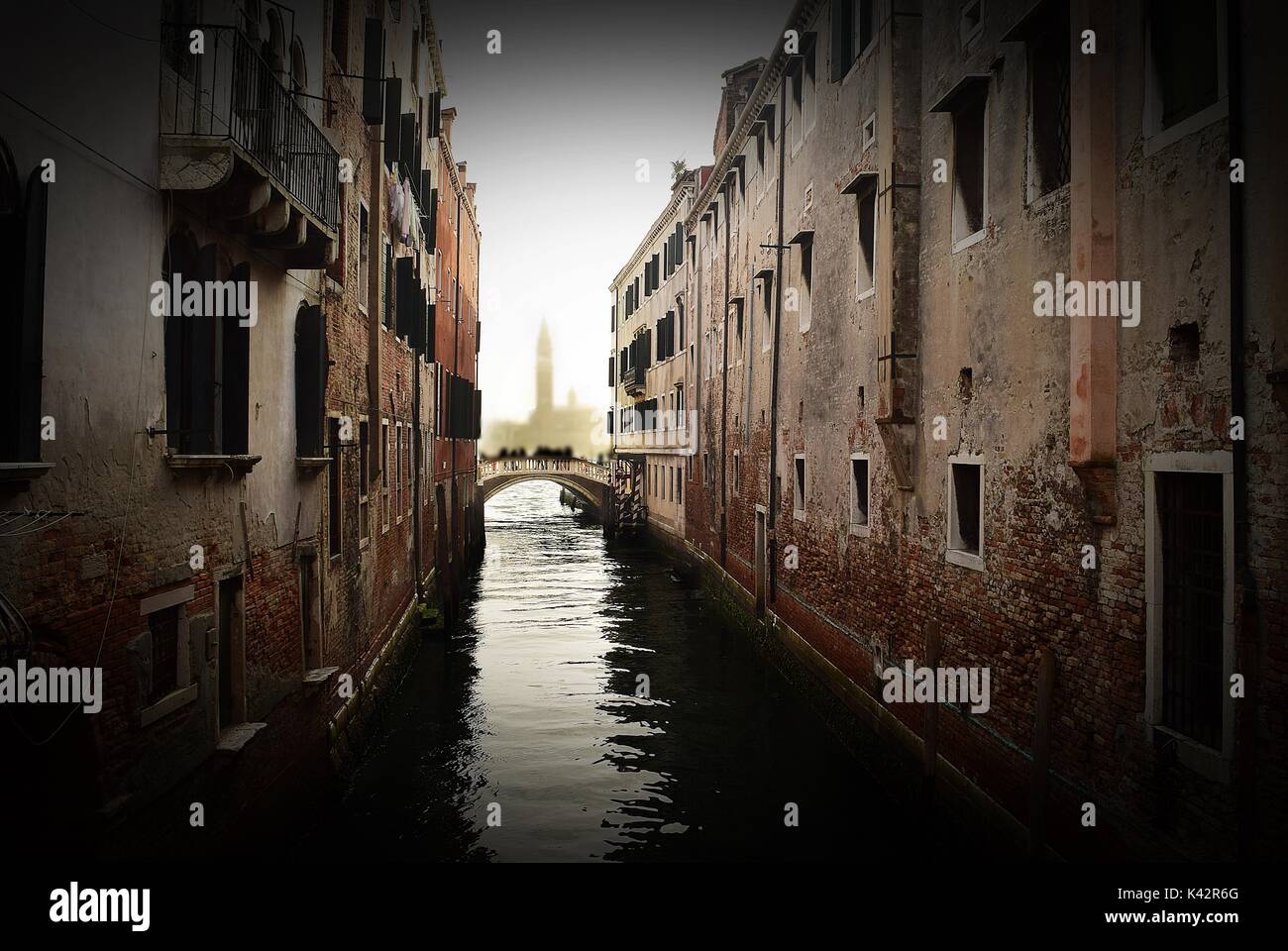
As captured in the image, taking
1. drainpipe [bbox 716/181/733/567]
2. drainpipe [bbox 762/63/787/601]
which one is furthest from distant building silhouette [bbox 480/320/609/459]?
drainpipe [bbox 762/63/787/601]

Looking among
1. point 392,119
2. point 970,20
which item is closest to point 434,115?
point 392,119

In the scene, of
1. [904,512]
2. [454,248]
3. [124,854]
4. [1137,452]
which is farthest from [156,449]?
[454,248]

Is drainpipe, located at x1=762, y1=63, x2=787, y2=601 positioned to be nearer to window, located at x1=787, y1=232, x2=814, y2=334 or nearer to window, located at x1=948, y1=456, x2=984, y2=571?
window, located at x1=787, y1=232, x2=814, y2=334

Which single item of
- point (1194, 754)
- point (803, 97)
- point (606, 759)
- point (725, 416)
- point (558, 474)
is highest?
point (803, 97)

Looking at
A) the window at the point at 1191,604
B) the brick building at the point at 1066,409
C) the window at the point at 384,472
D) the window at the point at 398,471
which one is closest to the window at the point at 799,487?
the brick building at the point at 1066,409

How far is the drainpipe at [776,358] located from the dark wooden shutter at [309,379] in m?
7.78

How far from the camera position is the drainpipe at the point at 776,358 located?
14.0m

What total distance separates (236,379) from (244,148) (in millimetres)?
1632

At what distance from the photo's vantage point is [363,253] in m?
11.1

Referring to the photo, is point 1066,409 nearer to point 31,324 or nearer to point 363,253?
point 31,324

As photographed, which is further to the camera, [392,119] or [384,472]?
[384,472]

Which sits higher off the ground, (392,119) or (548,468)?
(392,119)

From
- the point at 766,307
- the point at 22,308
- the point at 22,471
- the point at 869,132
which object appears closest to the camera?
the point at 22,471

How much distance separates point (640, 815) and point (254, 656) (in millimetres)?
3890
